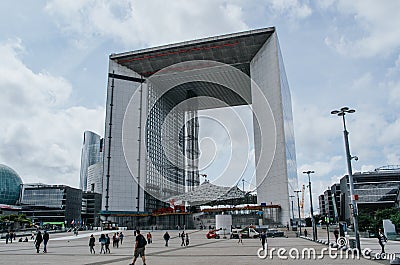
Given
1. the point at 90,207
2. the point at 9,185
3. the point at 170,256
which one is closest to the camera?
the point at 170,256

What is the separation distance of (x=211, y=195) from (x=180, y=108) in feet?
115

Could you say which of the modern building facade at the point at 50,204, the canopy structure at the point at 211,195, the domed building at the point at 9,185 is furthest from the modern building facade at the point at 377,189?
the domed building at the point at 9,185

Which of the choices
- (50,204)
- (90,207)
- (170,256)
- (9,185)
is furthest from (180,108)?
(170,256)

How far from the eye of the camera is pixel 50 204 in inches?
5261

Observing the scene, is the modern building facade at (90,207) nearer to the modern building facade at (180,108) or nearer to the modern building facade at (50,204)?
the modern building facade at (50,204)

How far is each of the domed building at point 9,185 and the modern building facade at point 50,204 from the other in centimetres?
435

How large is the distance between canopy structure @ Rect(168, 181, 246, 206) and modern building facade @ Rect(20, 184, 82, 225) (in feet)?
164

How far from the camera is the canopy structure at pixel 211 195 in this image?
10062cm

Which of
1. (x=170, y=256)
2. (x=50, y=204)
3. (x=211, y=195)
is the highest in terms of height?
(x=211, y=195)

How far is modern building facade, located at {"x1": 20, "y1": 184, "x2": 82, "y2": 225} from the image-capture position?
131 meters

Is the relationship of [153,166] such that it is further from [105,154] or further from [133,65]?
[133,65]

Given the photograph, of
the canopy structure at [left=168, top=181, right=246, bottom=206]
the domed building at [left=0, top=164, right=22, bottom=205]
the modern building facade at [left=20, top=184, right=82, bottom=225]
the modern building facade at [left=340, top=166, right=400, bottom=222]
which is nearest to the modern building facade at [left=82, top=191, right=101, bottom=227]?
the modern building facade at [left=20, top=184, right=82, bottom=225]

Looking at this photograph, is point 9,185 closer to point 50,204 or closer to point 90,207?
point 50,204

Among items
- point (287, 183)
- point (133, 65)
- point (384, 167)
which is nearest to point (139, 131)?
point (133, 65)
